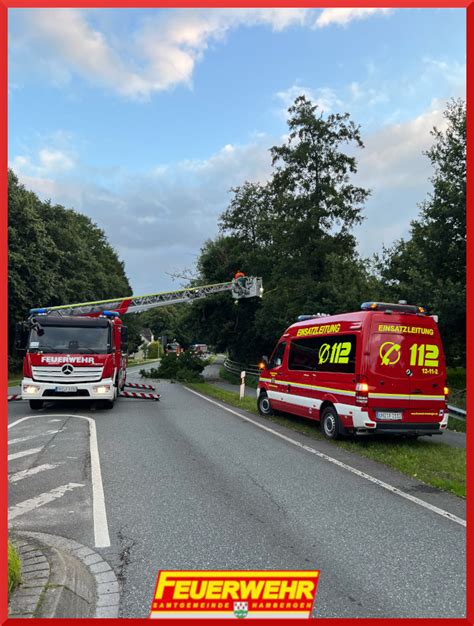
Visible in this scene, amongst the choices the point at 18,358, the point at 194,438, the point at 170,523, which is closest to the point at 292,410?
the point at 194,438

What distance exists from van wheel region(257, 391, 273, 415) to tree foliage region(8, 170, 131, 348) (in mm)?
24275

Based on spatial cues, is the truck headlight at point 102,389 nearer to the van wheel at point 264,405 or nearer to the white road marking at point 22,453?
the van wheel at point 264,405

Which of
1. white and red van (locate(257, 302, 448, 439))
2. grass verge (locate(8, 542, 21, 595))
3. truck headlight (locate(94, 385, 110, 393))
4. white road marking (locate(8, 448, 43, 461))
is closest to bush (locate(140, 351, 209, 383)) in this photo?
truck headlight (locate(94, 385, 110, 393))

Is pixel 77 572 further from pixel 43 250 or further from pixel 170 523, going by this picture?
pixel 43 250

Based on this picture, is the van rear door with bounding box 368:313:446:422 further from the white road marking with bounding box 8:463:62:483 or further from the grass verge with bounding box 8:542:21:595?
the grass verge with bounding box 8:542:21:595

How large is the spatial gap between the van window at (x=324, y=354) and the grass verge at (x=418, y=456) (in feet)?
4.69

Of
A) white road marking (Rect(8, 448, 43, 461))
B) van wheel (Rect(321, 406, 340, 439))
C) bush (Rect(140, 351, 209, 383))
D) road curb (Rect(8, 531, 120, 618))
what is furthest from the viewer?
bush (Rect(140, 351, 209, 383))

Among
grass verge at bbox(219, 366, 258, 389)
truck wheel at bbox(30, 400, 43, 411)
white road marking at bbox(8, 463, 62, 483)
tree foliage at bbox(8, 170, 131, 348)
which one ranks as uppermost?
tree foliage at bbox(8, 170, 131, 348)

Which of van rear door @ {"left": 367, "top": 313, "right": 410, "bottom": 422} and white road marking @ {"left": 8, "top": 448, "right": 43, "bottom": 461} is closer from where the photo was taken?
white road marking @ {"left": 8, "top": 448, "right": 43, "bottom": 461}

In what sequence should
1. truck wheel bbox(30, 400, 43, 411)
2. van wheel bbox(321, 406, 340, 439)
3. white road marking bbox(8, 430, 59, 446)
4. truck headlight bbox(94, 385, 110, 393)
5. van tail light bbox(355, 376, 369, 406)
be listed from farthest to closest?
truck wheel bbox(30, 400, 43, 411)
truck headlight bbox(94, 385, 110, 393)
van wheel bbox(321, 406, 340, 439)
white road marking bbox(8, 430, 59, 446)
van tail light bbox(355, 376, 369, 406)

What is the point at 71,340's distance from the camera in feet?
47.1

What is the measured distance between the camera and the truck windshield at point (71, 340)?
14.2 m

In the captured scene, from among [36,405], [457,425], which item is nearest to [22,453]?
[36,405]

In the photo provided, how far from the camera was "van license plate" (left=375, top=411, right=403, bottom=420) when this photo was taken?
9383 millimetres
